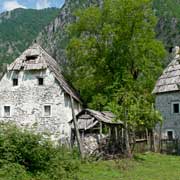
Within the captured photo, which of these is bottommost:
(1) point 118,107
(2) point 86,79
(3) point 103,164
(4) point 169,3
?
(3) point 103,164

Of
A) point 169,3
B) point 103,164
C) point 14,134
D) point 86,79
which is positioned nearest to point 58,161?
point 14,134

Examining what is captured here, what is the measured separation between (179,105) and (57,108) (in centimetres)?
1019

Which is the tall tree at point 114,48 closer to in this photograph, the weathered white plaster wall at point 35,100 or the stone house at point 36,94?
the stone house at point 36,94

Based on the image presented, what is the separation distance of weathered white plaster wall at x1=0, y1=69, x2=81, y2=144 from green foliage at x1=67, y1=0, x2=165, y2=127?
2.47 metres

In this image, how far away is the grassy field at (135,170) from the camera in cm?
1894

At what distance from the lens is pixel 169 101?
34875 mm

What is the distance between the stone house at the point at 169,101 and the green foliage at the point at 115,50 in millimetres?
1491

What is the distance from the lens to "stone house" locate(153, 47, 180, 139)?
113ft

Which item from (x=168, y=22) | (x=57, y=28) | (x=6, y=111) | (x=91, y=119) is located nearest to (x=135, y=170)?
(x=91, y=119)

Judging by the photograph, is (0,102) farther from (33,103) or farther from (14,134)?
(14,134)

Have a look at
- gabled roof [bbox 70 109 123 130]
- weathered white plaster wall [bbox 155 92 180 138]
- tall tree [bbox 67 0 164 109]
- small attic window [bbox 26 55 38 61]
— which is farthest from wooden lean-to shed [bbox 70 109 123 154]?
small attic window [bbox 26 55 38 61]

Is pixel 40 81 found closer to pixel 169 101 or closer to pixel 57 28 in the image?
pixel 169 101

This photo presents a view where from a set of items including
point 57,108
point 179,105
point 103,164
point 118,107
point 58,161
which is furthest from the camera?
point 57,108

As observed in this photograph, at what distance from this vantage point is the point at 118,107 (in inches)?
1091
